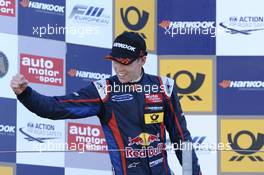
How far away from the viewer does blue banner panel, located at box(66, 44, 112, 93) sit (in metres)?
4.18

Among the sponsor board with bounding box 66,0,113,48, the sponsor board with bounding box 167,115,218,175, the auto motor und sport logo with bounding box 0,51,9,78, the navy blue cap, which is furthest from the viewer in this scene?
the sponsor board with bounding box 167,115,218,175

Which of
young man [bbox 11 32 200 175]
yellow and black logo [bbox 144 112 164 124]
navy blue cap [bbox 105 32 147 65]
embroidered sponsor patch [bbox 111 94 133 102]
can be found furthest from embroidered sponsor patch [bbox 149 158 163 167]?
navy blue cap [bbox 105 32 147 65]

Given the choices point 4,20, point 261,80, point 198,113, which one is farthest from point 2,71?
point 261,80

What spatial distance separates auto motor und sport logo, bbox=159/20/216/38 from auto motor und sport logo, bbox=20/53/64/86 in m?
0.64

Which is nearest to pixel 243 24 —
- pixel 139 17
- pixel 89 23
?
pixel 139 17

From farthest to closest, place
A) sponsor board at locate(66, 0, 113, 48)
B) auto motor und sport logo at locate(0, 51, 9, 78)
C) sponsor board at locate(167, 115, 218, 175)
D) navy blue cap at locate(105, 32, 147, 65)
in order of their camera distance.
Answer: sponsor board at locate(167, 115, 218, 175) → sponsor board at locate(66, 0, 113, 48) → auto motor und sport logo at locate(0, 51, 9, 78) → navy blue cap at locate(105, 32, 147, 65)

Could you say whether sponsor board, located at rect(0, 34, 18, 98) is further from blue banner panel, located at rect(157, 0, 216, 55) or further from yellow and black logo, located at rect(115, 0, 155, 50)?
blue banner panel, located at rect(157, 0, 216, 55)

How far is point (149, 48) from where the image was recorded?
4.23 metres


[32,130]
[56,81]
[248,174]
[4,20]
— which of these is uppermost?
[4,20]

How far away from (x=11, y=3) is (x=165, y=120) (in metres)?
1.63

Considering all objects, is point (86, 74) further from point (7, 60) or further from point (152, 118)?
point (152, 118)

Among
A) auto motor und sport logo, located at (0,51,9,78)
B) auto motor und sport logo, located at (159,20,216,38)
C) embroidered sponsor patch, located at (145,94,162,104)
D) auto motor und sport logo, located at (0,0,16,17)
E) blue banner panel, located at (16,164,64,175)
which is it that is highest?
auto motor und sport logo, located at (0,0,16,17)

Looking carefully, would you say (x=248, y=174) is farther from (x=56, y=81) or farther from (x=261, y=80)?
(x=56, y=81)

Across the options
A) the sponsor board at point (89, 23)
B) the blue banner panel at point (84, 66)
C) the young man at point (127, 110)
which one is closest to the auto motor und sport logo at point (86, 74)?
the blue banner panel at point (84, 66)
